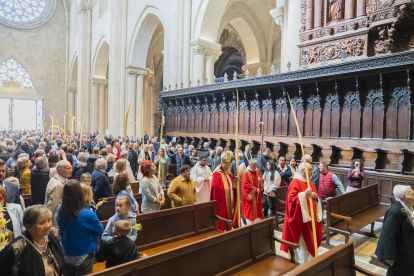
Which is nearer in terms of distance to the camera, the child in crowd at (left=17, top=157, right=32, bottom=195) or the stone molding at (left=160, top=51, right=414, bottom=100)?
the child in crowd at (left=17, top=157, right=32, bottom=195)

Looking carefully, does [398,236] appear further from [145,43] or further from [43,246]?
[145,43]

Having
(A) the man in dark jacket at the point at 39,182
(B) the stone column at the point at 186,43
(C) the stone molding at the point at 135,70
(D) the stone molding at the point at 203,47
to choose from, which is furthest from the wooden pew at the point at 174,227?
(C) the stone molding at the point at 135,70

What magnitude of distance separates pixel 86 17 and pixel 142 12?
36.3ft

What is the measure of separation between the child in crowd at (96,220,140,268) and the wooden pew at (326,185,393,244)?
352cm

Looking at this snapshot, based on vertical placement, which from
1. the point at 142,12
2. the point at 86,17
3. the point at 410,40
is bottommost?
the point at 410,40

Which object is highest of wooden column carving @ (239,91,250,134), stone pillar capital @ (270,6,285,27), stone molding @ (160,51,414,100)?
stone pillar capital @ (270,6,285,27)

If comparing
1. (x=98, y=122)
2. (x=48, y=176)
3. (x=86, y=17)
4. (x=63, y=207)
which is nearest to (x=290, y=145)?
(x=48, y=176)

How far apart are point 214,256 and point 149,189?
1.84 metres

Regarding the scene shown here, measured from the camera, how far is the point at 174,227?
13.4 ft

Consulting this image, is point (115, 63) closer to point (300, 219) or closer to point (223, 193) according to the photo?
point (223, 193)

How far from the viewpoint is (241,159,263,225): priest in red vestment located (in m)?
5.25

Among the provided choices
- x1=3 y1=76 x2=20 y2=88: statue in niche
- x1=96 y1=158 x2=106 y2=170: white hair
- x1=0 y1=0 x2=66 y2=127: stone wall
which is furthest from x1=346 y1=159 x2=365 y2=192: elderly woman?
x1=3 y1=76 x2=20 y2=88: statue in niche

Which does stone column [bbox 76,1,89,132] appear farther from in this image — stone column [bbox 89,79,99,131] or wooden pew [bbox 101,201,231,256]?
wooden pew [bbox 101,201,231,256]

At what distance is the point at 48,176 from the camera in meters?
4.76
